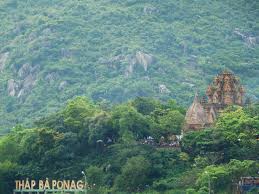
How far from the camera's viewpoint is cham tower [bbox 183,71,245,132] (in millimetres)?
135875

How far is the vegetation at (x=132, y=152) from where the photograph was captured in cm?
12631

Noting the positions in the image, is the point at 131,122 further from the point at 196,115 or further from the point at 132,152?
the point at 196,115

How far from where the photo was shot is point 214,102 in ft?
466

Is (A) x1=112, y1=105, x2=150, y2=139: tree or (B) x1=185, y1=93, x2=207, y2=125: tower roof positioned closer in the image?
(A) x1=112, y1=105, x2=150, y2=139: tree

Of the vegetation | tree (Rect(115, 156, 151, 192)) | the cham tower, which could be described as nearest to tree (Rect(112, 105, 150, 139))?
the vegetation

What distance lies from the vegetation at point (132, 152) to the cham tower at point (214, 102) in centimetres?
159

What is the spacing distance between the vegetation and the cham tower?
1.59 meters

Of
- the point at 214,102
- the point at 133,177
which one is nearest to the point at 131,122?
the point at 133,177

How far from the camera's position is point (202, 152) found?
12962 cm

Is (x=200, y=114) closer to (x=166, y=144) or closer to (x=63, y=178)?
(x=166, y=144)

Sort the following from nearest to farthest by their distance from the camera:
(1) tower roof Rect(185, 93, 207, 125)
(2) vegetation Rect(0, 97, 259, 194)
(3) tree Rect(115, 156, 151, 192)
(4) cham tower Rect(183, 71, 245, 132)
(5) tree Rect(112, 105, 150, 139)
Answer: (2) vegetation Rect(0, 97, 259, 194), (3) tree Rect(115, 156, 151, 192), (5) tree Rect(112, 105, 150, 139), (1) tower roof Rect(185, 93, 207, 125), (4) cham tower Rect(183, 71, 245, 132)

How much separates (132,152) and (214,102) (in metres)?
14.4

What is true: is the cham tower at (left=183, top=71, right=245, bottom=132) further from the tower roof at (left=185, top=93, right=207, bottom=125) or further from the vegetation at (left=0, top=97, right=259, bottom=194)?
the vegetation at (left=0, top=97, right=259, bottom=194)

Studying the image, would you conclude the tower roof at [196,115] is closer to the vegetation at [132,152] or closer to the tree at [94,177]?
the vegetation at [132,152]
